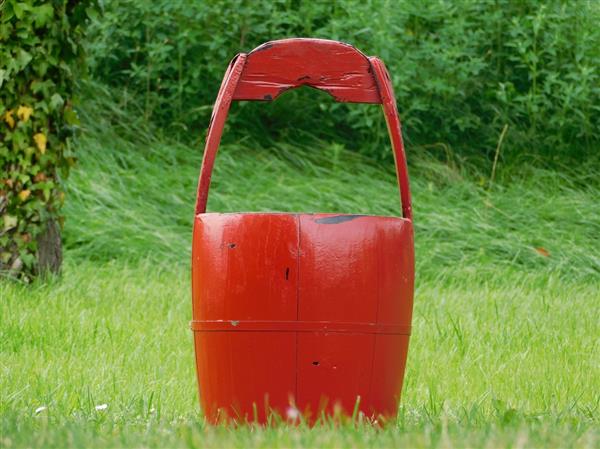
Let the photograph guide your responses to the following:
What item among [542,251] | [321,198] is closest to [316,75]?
[542,251]

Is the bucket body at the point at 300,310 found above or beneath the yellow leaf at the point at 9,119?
beneath

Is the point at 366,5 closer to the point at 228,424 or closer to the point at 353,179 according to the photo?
the point at 353,179

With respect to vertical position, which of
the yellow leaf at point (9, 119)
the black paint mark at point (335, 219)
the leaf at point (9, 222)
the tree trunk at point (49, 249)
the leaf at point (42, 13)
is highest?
the leaf at point (42, 13)

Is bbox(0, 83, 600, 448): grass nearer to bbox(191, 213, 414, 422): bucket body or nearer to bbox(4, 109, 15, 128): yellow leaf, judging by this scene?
bbox(191, 213, 414, 422): bucket body

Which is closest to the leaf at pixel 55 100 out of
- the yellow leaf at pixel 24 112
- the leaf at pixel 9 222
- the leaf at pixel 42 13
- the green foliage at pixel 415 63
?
the yellow leaf at pixel 24 112

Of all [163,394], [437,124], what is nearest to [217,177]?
[437,124]

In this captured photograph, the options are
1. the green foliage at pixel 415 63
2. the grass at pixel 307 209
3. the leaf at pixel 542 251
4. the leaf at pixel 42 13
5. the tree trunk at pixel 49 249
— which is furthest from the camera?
the green foliage at pixel 415 63

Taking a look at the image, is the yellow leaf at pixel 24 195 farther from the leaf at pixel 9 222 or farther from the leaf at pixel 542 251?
the leaf at pixel 542 251

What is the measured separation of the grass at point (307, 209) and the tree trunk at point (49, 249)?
0.09m

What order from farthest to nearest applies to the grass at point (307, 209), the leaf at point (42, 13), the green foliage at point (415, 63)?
the green foliage at point (415, 63) < the leaf at point (42, 13) < the grass at point (307, 209)

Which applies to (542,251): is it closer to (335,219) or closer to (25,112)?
(25,112)

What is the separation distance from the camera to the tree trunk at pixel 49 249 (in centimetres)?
532

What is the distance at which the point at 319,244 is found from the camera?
2.53 metres

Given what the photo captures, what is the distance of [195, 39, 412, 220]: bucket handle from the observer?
280 centimetres
